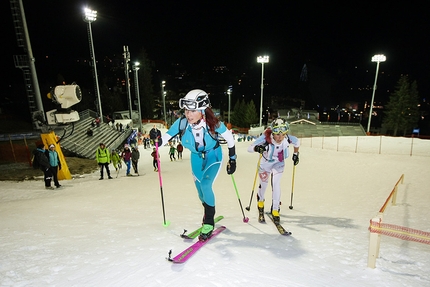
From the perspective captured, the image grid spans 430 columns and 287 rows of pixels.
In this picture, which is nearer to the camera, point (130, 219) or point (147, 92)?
point (130, 219)

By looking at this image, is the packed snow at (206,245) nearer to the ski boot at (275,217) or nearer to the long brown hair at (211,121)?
the ski boot at (275,217)

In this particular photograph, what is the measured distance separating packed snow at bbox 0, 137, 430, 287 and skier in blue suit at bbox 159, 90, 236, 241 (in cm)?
76

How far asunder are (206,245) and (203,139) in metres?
1.73

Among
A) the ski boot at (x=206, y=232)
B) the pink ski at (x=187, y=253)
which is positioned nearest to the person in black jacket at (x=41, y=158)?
the ski boot at (x=206, y=232)

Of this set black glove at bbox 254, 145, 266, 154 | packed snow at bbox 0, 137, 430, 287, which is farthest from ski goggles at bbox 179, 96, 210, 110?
packed snow at bbox 0, 137, 430, 287

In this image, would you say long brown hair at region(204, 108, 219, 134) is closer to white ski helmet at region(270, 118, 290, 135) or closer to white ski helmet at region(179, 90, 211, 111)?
white ski helmet at region(179, 90, 211, 111)

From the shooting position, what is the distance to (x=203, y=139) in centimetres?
423

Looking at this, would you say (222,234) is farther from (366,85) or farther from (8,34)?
(366,85)

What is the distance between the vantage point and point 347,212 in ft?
22.4

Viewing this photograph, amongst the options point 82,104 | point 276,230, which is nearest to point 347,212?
point 276,230

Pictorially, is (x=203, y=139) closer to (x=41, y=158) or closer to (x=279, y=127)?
(x=279, y=127)

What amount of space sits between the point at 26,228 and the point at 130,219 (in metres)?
1.89

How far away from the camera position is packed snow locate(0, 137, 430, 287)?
3.19 m

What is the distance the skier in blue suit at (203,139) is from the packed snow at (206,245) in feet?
2.49
